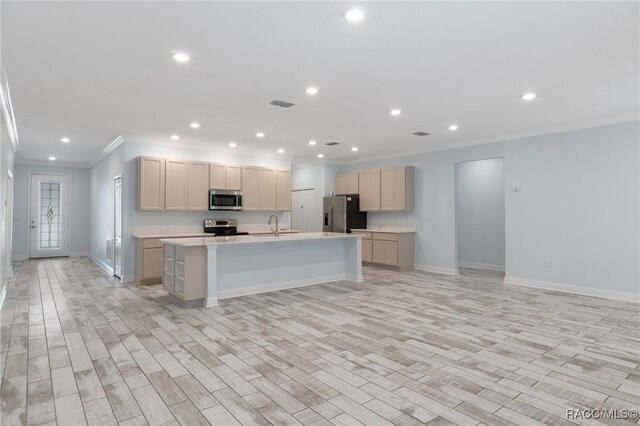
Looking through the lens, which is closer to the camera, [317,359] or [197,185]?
[317,359]

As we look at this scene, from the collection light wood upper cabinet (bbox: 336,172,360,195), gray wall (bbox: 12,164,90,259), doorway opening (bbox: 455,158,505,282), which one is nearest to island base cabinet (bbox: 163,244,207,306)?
light wood upper cabinet (bbox: 336,172,360,195)

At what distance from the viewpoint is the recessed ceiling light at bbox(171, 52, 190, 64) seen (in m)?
3.20

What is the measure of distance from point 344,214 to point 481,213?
3.15 metres

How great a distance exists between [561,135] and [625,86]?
1.95m

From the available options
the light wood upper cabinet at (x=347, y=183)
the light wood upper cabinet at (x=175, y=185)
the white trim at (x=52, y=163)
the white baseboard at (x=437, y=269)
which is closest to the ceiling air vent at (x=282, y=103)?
the light wood upper cabinet at (x=175, y=185)

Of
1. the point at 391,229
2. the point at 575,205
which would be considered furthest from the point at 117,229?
the point at 575,205

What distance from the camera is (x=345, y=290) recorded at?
599cm

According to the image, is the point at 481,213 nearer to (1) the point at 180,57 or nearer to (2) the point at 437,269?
(2) the point at 437,269

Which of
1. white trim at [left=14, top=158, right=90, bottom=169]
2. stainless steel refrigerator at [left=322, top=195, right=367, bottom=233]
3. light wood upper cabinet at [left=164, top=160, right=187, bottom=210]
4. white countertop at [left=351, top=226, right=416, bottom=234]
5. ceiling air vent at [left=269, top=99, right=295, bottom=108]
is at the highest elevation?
white trim at [left=14, top=158, right=90, bottom=169]

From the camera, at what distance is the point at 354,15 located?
8.41 feet

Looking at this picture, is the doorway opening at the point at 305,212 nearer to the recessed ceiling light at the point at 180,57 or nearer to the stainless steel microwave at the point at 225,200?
the stainless steel microwave at the point at 225,200

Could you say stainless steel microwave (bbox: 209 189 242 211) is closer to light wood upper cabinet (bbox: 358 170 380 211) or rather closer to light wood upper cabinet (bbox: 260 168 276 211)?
light wood upper cabinet (bbox: 260 168 276 211)

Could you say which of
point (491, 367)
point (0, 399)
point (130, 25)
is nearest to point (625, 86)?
point (491, 367)

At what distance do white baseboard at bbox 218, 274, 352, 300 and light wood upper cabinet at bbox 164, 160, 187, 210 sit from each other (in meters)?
2.55
